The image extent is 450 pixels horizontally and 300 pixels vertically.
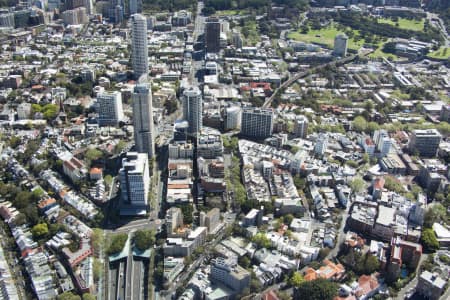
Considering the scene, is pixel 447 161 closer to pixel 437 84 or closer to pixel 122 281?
pixel 437 84

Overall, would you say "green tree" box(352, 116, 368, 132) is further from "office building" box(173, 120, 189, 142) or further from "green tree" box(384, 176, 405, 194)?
"office building" box(173, 120, 189, 142)

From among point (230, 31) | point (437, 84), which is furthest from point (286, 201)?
point (230, 31)

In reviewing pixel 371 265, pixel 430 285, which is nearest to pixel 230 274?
pixel 371 265

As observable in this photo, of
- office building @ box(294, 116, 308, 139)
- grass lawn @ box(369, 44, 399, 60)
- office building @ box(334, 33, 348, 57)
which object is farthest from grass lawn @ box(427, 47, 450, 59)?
office building @ box(294, 116, 308, 139)

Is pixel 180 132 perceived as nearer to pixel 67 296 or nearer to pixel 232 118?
pixel 232 118

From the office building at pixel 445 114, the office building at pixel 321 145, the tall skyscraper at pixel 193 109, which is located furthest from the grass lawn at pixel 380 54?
the tall skyscraper at pixel 193 109

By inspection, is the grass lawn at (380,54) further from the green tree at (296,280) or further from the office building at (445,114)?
the green tree at (296,280)
